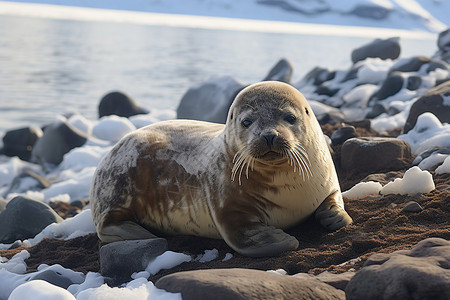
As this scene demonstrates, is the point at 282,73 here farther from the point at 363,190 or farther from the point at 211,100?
the point at 363,190

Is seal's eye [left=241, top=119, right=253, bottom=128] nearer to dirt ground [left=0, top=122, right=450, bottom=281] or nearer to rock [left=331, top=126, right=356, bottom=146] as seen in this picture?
dirt ground [left=0, top=122, right=450, bottom=281]

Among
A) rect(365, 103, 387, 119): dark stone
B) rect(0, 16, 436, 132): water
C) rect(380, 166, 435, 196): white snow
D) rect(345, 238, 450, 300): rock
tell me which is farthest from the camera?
rect(0, 16, 436, 132): water

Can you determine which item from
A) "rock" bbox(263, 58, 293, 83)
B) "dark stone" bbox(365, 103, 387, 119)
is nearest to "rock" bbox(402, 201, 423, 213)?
"dark stone" bbox(365, 103, 387, 119)

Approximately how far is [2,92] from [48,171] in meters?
8.23

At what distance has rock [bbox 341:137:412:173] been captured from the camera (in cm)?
582

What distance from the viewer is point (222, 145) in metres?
4.61

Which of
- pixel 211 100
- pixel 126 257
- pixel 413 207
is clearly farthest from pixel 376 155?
pixel 211 100

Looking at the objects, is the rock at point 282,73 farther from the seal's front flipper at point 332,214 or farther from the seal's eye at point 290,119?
the seal's eye at point 290,119

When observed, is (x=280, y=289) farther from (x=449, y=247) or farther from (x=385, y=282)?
(x=449, y=247)

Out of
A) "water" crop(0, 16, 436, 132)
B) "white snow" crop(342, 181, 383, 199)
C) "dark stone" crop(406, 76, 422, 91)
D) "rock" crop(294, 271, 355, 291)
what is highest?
"rock" crop(294, 271, 355, 291)

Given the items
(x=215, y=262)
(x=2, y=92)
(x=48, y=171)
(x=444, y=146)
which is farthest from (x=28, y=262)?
(x=2, y=92)

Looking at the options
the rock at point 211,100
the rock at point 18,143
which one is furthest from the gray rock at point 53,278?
the rock at point 18,143

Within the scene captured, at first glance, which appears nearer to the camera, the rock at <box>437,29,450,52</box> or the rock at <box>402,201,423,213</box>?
the rock at <box>402,201,423,213</box>

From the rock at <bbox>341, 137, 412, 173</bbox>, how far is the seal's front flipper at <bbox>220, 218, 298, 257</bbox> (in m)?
1.85
